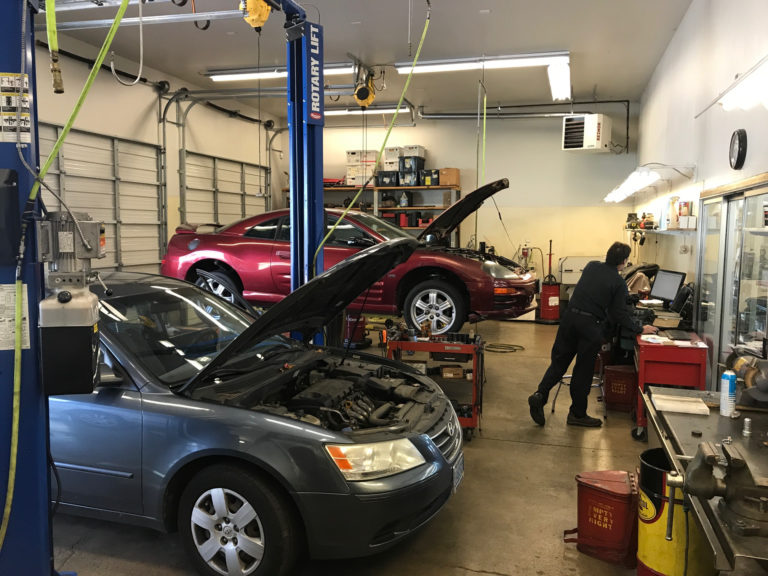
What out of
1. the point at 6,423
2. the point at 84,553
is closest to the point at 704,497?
the point at 6,423

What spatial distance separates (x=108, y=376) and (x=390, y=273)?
15.0ft

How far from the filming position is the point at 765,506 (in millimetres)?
1572

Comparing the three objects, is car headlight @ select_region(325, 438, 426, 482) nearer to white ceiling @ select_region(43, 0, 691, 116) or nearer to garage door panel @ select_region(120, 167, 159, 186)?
white ceiling @ select_region(43, 0, 691, 116)

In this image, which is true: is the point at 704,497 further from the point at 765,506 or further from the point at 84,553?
the point at 84,553

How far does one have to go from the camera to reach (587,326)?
471 centimetres

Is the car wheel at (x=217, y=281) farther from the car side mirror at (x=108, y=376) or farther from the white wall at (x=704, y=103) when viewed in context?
the white wall at (x=704, y=103)

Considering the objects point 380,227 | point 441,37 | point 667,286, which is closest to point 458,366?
point 380,227

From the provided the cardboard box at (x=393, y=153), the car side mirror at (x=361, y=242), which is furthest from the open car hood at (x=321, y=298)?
the cardboard box at (x=393, y=153)

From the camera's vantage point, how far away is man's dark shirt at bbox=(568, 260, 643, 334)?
4.69m

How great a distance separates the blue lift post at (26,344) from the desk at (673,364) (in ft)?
12.9

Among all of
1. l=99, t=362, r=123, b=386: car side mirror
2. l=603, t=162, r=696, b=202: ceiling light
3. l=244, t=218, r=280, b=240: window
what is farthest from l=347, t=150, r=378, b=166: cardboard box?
l=99, t=362, r=123, b=386: car side mirror

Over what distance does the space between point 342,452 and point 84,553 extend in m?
1.53

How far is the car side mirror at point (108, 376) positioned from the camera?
8.15 ft

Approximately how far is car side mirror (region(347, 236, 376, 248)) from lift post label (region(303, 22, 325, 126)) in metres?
2.42
